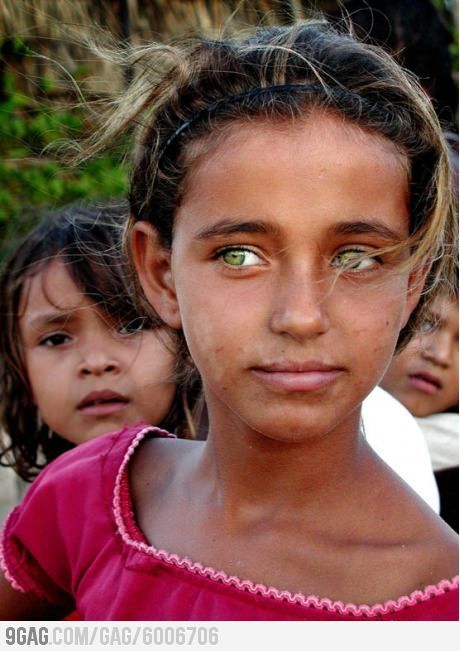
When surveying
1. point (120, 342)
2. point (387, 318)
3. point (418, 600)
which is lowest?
point (418, 600)

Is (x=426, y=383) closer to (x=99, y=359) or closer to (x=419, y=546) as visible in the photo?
(x=99, y=359)

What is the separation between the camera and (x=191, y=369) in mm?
2188

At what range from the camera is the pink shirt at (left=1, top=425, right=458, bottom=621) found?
1.48 metres

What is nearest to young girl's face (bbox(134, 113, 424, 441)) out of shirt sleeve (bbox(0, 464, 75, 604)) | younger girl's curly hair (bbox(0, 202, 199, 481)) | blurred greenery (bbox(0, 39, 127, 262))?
shirt sleeve (bbox(0, 464, 75, 604))

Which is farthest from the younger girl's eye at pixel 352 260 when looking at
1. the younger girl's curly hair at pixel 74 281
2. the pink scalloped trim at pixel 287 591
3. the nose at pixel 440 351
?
the nose at pixel 440 351

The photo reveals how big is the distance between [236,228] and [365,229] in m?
0.21

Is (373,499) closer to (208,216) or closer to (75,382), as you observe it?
(208,216)

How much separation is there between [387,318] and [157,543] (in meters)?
0.61

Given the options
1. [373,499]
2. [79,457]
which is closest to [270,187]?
[373,499]

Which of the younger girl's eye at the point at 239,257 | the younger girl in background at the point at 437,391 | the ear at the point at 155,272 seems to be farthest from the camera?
the younger girl in background at the point at 437,391

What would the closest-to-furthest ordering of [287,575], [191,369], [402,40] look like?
[287,575] → [191,369] → [402,40]

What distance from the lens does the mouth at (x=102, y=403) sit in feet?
8.81

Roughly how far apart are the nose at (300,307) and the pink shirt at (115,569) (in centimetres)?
43

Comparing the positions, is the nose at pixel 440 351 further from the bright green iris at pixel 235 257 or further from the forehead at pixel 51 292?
the bright green iris at pixel 235 257
